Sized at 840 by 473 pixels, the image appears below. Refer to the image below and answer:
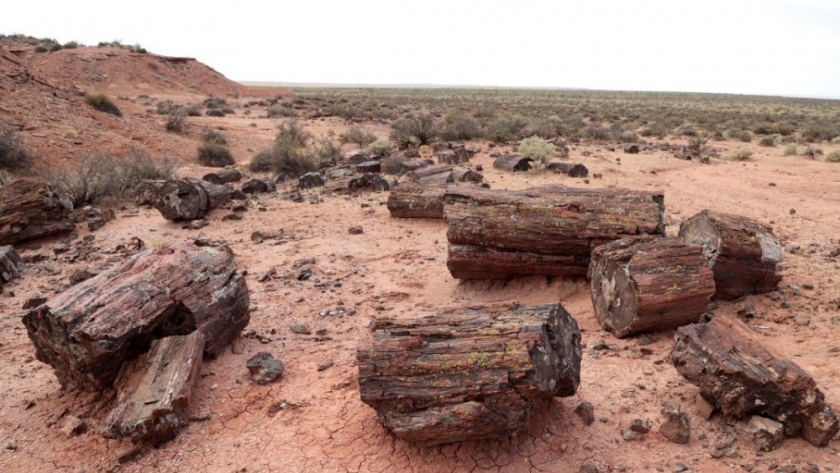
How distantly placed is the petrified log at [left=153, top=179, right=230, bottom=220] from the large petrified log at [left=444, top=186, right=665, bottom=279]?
209 inches

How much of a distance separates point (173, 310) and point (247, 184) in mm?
7840

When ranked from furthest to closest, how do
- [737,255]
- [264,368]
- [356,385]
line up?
[737,255]
[264,368]
[356,385]

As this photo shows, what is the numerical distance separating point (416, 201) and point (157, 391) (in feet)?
19.9

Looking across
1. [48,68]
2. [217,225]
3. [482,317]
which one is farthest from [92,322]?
[48,68]

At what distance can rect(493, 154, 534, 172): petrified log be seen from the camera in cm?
1352

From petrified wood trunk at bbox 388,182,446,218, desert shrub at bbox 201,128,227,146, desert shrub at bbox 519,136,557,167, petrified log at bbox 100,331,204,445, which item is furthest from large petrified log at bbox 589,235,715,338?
desert shrub at bbox 201,128,227,146

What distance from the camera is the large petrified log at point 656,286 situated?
15.2 feet

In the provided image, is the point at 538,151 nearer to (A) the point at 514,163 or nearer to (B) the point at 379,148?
(A) the point at 514,163

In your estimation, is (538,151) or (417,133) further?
(417,133)

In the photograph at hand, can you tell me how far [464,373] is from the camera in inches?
125

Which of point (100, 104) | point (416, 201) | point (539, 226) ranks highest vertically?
point (100, 104)

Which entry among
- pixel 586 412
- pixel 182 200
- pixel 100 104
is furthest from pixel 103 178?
pixel 100 104

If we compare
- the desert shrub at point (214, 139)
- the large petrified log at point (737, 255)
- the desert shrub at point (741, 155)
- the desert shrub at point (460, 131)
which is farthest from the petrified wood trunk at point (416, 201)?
the desert shrub at point (741, 155)

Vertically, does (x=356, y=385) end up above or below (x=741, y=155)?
below
